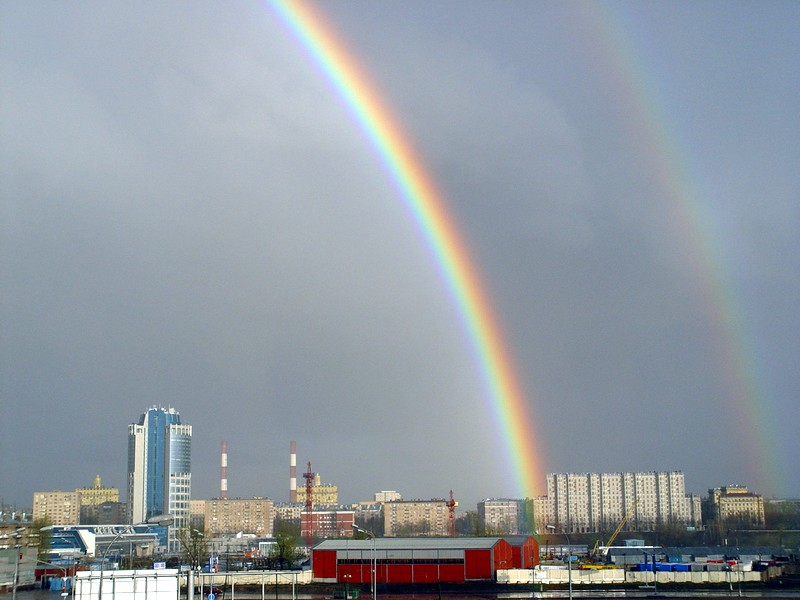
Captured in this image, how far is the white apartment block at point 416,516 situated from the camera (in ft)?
635

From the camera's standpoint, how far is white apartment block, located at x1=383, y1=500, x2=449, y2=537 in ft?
635

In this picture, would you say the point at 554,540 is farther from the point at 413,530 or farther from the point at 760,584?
the point at 760,584

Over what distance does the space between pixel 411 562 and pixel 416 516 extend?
477 feet

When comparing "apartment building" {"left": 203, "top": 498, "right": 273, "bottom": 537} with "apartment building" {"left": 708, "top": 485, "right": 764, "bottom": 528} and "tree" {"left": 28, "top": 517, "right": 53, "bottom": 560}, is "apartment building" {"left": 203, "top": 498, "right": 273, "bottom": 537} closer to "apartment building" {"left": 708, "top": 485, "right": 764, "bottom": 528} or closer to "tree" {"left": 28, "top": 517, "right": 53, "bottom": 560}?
"apartment building" {"left": 708, "top": 485, "right": 764, "bottom": 528}

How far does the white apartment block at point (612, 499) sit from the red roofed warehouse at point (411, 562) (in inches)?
5389

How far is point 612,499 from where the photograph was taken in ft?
620

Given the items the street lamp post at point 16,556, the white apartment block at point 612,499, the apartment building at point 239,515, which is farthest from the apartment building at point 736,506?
the street lamp post at point 16,556

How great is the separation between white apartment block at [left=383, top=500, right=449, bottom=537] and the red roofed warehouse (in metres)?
140

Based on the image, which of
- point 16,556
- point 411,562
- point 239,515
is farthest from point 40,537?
point 239,515

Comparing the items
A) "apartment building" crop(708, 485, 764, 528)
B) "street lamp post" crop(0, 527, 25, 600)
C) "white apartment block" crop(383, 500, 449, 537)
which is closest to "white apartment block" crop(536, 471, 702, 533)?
"apartment building" crop(708, 485, 764, 528)

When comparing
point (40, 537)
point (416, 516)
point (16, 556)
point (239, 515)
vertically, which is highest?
point (16, 556)

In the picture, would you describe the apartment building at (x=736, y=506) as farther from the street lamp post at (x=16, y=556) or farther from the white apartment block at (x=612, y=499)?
the street lamp post at (x=16, y=556)

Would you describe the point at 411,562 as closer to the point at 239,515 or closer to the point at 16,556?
the point at 16,556

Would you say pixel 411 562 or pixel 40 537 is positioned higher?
pixel 40 537
